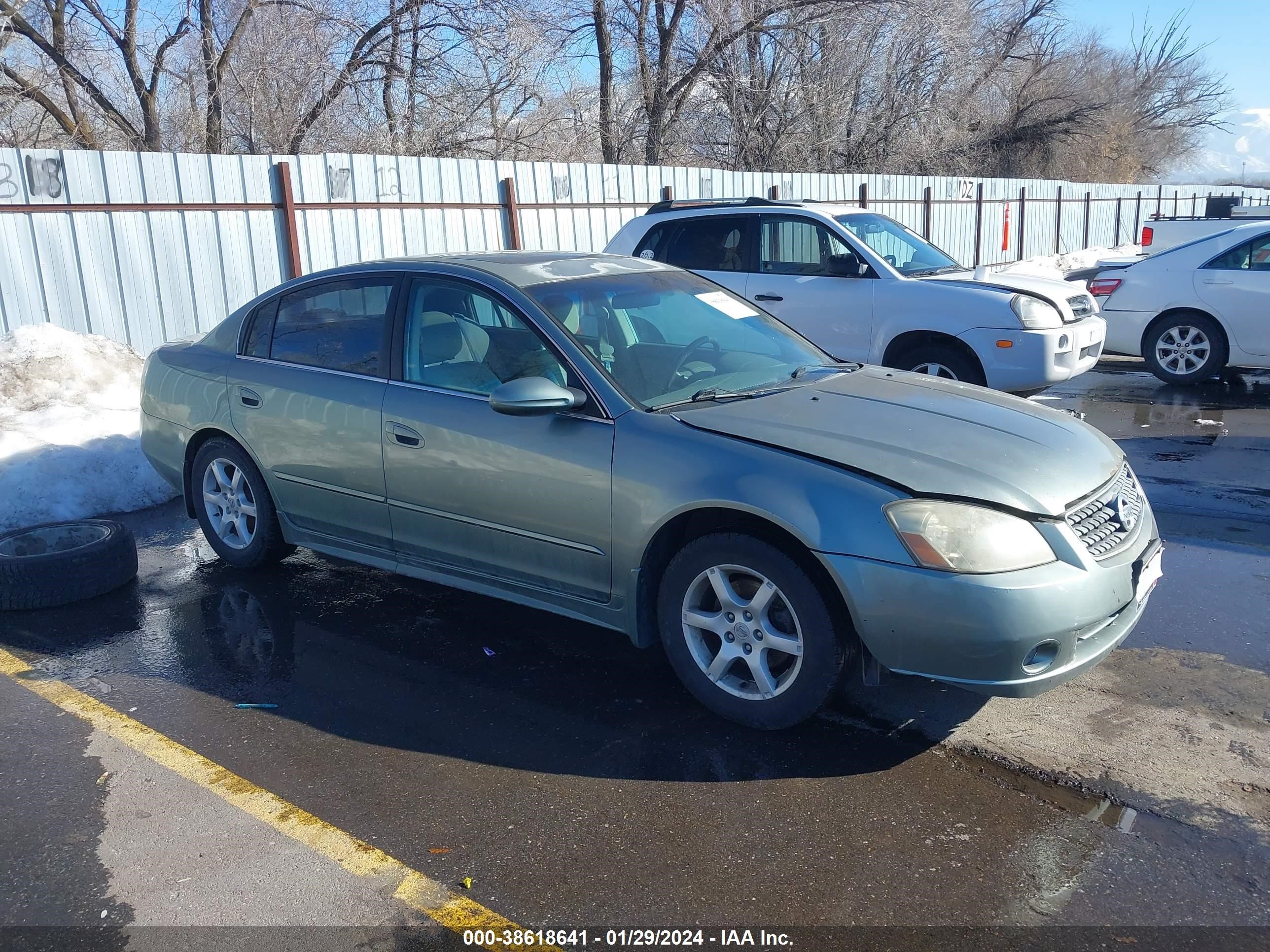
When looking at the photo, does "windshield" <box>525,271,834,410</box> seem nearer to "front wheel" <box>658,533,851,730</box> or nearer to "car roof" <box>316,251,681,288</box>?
"car roof" <box>316,251,681,288</box>

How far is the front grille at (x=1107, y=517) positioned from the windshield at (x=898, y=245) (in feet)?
16.1

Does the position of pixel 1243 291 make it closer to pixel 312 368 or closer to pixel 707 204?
pixel 707 204

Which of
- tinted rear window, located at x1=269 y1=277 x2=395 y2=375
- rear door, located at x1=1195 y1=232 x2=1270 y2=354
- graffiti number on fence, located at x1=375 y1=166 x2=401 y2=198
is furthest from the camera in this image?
graffiti number on fence, located at x1=375 y1=166 x2=401 y2=198

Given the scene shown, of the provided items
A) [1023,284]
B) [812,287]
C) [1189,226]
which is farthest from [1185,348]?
[1189,226]

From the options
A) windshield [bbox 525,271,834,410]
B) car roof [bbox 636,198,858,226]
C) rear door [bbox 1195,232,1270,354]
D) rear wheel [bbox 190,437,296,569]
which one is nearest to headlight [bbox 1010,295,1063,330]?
car roof [bbox 636,198,858,226]

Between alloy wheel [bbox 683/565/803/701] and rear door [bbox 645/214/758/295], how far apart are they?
559 centimetres

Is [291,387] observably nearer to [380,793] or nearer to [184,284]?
[380,793]

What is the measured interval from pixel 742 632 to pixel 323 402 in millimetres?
2407

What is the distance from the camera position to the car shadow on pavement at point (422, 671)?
147 inches

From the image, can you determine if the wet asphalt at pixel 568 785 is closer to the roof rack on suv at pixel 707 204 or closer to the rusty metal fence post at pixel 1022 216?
the roof rack on suv at pixel 707 204

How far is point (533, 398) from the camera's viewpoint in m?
4.07

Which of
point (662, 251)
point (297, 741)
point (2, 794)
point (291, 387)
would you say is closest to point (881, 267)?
point (662, 251)

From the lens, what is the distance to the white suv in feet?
26.6

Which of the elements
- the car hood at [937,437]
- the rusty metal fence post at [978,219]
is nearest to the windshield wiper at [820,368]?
the car hood at [937,437]
